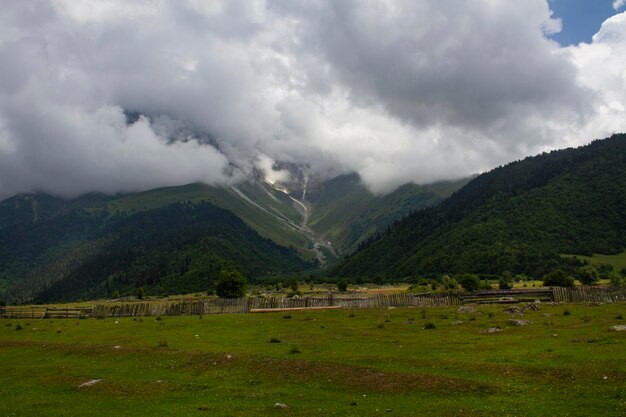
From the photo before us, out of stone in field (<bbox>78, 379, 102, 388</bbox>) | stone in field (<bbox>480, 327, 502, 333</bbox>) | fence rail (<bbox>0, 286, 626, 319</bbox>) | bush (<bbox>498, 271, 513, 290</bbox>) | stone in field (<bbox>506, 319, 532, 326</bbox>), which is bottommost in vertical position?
stone in field (<bbox>78, 379, 102, 388</bbox>)

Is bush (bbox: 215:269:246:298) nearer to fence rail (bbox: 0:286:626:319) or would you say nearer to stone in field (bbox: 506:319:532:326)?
fence rail (bbox: 0:286:626:319)

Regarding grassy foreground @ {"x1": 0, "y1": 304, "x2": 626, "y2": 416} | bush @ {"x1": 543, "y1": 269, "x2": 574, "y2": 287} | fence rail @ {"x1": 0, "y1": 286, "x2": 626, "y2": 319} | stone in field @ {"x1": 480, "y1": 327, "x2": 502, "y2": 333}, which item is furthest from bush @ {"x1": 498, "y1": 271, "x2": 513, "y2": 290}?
stone in field @ {"x1": 480, "y1": 327, "x2": 502, "y2": 333}

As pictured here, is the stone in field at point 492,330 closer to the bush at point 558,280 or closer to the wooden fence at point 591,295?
the wooden fence at point 591,295

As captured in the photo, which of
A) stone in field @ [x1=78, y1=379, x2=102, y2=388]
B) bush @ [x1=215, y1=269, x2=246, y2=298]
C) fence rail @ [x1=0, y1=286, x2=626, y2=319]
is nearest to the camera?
stone in field @ [x1=78, y1=379, x2=102, y2=388]

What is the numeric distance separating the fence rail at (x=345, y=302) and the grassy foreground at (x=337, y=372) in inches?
1044

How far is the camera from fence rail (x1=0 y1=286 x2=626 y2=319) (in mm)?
77125

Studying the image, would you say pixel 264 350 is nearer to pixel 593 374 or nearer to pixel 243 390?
pixel 243 390

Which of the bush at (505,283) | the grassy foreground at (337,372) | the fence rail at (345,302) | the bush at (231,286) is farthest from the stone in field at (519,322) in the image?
the bush at (231,286)

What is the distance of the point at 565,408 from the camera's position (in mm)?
20156

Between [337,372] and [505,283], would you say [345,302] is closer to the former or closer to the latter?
[505,283]

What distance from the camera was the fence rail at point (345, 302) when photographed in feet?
253

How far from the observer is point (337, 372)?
29.9 m

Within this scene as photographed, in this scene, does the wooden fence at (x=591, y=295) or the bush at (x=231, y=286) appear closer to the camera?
the wooden fence at (x=591, y=295)

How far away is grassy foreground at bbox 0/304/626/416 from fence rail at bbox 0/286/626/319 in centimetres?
2652
